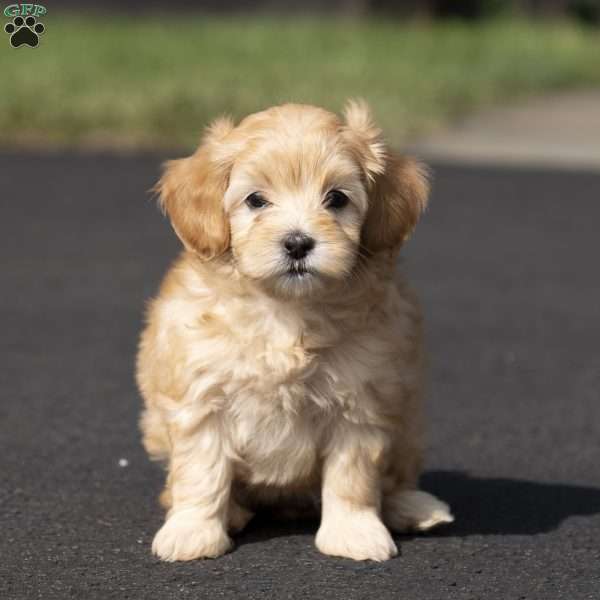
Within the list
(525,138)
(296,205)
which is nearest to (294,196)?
(296,205)

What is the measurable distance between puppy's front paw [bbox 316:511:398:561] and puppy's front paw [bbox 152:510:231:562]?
308 millimetres

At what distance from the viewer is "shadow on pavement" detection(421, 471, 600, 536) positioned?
15.8 feet

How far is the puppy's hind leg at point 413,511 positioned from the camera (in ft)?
15.4

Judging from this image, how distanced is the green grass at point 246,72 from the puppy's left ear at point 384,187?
28.9 ft

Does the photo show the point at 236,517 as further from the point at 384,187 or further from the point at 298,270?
the point at 384,187

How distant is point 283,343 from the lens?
14.4 feet

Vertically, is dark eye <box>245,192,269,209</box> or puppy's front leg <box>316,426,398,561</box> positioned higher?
dark eye <box>245,192,269,209</box>

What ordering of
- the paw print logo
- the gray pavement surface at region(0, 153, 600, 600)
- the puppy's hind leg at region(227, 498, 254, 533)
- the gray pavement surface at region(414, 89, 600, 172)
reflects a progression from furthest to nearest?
1. the gray pavement surface at region(414, 89, 600, 172)
2. the paw print logo
3. the puppy's hind leg at region(227, 498, 254, 533)
4. the gray pavement surface at region(0, 153, 600, 600)

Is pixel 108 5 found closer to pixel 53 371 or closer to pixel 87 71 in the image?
pixel 87 71

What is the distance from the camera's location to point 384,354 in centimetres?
446

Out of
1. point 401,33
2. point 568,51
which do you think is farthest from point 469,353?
point 401,33

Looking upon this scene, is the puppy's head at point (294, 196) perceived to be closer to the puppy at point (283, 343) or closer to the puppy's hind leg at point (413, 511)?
the puppy at point (283, 343)

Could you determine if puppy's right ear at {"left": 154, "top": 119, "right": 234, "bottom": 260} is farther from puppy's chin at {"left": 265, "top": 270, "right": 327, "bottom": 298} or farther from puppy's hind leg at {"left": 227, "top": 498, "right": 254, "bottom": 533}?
puppy's hind leg at {"left": 227, "top": 498, "right": 254, "bottom": 533}

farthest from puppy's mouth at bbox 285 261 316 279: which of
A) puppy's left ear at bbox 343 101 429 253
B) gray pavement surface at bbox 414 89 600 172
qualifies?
gray pavement surface at bbox 414 89 600 172
